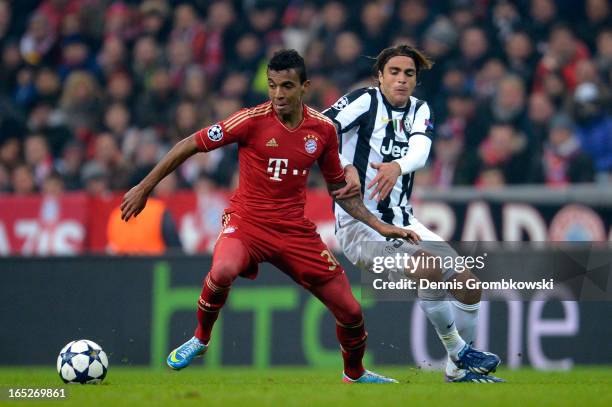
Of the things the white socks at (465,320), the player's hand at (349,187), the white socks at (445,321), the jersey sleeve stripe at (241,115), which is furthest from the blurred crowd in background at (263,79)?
the jersey sleeve stripe at (241,115)

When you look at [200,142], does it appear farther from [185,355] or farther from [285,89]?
[185,355]

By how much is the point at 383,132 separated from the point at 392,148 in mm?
128

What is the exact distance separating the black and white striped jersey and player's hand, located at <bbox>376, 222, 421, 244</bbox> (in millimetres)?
390

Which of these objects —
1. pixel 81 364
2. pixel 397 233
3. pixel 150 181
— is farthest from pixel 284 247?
pixel 81 364

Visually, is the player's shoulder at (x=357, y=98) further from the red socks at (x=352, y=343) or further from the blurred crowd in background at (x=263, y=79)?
the blurred crowd in background at (x=263, y=79)

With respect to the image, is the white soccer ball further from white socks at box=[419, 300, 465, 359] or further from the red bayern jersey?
white socks at box=[419, 300, 465, 359]

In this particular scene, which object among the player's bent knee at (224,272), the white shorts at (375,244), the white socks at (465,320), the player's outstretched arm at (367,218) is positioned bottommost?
the white socks at (465,320)

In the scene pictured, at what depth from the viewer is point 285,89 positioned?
25.1 feet

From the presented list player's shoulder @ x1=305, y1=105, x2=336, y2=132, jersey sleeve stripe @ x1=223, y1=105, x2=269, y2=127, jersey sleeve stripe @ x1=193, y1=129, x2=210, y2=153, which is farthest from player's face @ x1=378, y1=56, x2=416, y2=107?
jersey sleeve stripe @ x1=193, y1=129, x2=210, y2=153

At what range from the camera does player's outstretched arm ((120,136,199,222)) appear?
7488 mm

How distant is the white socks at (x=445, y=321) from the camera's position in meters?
8.21

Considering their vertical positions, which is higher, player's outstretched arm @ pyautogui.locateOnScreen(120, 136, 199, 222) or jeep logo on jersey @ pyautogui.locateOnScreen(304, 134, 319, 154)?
jeep logo on jersey @ pyautogui.locateOnScreen(304, 134, 319, 154)

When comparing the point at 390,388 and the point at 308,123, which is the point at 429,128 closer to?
the point at 308,123

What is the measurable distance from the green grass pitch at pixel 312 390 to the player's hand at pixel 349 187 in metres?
1.28
